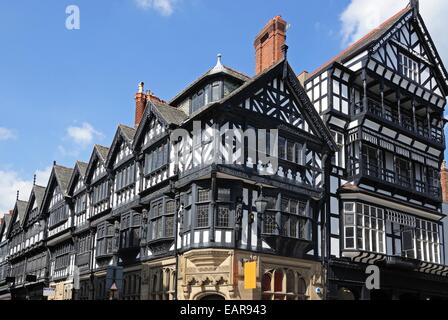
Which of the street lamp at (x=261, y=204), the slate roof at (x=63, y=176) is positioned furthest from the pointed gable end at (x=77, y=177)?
the street lamp at (x=261, y=204)

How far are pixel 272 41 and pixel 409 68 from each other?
791 cm

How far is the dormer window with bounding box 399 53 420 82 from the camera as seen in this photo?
26625 millimetres

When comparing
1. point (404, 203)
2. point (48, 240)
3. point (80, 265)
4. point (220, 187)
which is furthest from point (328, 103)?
point (48, 240)

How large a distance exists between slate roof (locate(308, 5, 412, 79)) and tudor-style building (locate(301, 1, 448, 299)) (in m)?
0.08

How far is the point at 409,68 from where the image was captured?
27062mm

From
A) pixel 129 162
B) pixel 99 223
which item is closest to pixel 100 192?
pixel 99 223

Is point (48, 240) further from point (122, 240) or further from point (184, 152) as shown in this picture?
point (184, 152)

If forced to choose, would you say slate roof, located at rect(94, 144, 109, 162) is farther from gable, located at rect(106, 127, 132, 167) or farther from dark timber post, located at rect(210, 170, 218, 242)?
dark timber post, located at rect(210, 170, 218, 242)

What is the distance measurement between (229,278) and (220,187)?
3235mm

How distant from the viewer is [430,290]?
84.3 feet

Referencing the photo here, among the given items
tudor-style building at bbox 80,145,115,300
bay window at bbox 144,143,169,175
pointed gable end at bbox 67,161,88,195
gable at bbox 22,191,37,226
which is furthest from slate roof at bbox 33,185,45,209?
bay window at bbox 144,143,169,175
